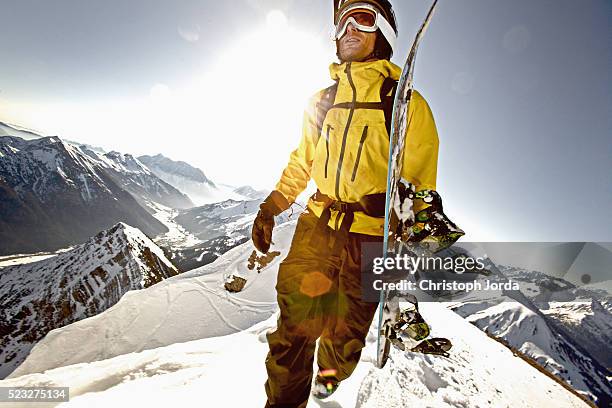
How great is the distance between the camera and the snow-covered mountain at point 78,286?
4766 centimetres

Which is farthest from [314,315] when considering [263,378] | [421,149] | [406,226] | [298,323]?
[263,378]

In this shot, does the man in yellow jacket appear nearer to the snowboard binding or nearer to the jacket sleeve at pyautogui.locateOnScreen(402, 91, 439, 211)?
the jacket sleeve at pyautogui.locateOnScreen(402, 91, 439, 211)

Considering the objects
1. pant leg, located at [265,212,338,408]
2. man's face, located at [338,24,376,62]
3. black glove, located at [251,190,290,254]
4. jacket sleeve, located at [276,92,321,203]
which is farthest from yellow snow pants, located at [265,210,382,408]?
man's face, located at [338,24,376,62]

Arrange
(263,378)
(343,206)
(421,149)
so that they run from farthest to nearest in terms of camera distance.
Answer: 1. (263,378)
2. (343,206)
3. (421,149)

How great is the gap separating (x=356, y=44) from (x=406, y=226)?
2327mm

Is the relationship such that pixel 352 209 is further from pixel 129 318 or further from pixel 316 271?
pixel 129 318

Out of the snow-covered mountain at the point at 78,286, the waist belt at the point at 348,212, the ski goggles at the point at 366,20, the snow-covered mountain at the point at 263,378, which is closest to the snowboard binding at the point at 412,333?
the waist belt at the point at 348,212

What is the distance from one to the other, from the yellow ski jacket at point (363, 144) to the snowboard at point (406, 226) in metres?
0.16

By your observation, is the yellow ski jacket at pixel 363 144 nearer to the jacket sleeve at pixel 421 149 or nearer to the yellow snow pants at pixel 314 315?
Result: the jacket sleeve at pixel 421 149

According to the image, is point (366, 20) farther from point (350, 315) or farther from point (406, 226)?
point (350, 315)

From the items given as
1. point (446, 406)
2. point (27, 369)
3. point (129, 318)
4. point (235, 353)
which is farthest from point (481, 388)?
point (27, 369)

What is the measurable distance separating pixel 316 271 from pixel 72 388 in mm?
5872

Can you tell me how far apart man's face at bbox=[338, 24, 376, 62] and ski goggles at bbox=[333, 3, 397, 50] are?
56 mm

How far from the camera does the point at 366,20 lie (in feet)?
11.5
